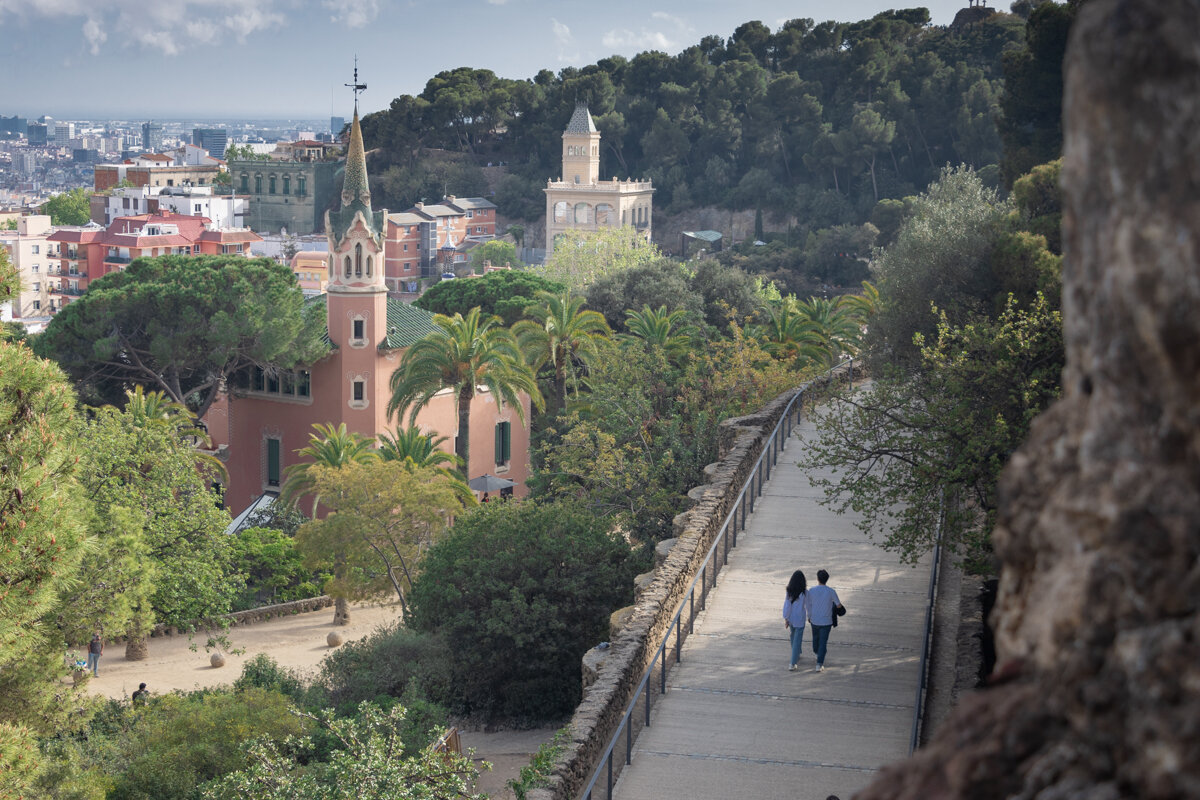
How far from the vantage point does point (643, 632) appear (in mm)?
12055

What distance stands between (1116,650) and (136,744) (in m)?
15.2

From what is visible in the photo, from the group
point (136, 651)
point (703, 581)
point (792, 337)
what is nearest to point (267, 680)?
point (136, 651)

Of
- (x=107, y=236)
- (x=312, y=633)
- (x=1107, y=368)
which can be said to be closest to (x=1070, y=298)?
(x=1107, y=368)

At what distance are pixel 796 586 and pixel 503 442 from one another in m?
31.0

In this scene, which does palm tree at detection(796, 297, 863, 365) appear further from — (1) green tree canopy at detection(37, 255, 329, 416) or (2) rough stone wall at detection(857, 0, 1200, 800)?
(2) rough stone wall at detection(857, 0, 1200, 800)

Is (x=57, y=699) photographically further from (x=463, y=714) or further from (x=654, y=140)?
(x=654, y=140)

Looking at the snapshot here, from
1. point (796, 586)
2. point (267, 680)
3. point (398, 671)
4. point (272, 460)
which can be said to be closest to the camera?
point (796, 586)

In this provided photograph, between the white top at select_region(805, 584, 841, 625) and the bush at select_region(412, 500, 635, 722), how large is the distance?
6874 millimetres

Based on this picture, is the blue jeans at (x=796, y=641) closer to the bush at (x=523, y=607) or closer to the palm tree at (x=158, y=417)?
the bush at (x=523, y=607)

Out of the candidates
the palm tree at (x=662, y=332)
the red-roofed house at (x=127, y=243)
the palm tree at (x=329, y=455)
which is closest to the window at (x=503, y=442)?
the palm tree at (x=329, y=455)

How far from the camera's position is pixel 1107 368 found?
2.82m

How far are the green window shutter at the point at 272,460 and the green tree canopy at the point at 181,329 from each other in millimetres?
2302

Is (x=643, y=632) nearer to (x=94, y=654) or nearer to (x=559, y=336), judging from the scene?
(x=94, y=654)

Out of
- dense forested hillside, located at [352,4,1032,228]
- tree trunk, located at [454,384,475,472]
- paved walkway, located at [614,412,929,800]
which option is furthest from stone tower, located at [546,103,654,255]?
paved walkway, located at [614,412,929,800]
